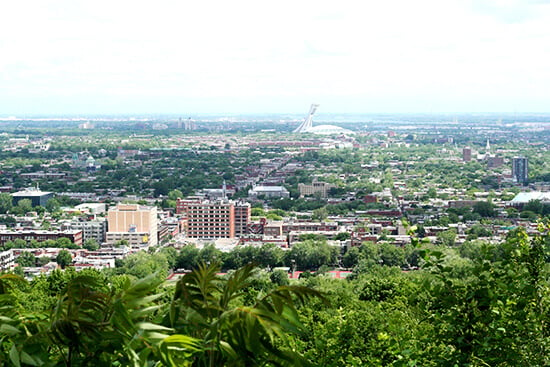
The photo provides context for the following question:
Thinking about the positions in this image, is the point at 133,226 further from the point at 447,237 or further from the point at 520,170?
the point at 520,170

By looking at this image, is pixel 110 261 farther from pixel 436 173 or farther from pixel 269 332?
pixel 436 173

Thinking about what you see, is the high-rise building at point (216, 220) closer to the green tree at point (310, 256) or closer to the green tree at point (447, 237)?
the green tree at point (310, 256)

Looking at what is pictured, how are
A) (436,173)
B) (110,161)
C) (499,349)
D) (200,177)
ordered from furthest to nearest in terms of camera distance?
(110,161), (436,173), (200,177), (499,349)

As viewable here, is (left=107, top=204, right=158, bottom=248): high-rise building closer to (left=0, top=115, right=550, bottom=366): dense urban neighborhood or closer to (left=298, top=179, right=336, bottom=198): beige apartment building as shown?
(left=0, top=115, right=550, bottom=366): dense urban neighborhood

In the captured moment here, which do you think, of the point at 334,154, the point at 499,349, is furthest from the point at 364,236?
the point at 334,154

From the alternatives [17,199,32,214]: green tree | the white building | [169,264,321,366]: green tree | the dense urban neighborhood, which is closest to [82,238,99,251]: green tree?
the dense urban neighborhood

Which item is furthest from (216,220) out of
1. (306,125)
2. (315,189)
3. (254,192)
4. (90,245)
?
(306,125)
